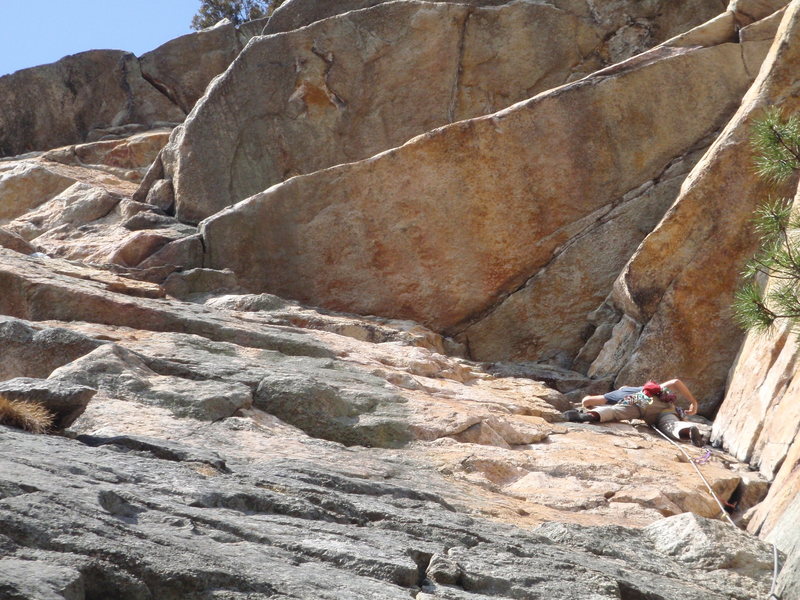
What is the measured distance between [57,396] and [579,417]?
646cm

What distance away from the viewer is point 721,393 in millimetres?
13906

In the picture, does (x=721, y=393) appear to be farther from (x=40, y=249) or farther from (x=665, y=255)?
(x=40, y=249)

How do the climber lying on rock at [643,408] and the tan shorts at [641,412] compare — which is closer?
the climber lying on rock at [643,408]

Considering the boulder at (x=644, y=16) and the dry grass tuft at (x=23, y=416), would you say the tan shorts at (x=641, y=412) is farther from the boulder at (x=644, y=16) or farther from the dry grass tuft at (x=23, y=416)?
the boulder at (x=644, y=16)

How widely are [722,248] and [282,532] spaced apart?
32.1 feet

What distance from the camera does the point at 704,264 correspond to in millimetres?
14203

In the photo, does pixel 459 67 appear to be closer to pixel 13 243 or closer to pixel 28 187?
pixel 28 187

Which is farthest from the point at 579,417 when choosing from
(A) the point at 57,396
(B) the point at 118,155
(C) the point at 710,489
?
(B) the point at 118,155

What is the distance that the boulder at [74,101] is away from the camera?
25984mm

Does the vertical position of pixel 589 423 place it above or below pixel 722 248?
below

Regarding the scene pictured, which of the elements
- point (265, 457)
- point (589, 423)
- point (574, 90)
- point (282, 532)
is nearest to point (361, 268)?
point (574, 90)

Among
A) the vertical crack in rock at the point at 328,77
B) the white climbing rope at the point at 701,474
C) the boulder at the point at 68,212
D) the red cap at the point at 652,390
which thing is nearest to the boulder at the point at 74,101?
the boulder at the point at 68,212

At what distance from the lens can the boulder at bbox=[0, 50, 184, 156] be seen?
85.3 feet

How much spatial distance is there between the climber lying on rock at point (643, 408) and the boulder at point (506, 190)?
3.36 meters
